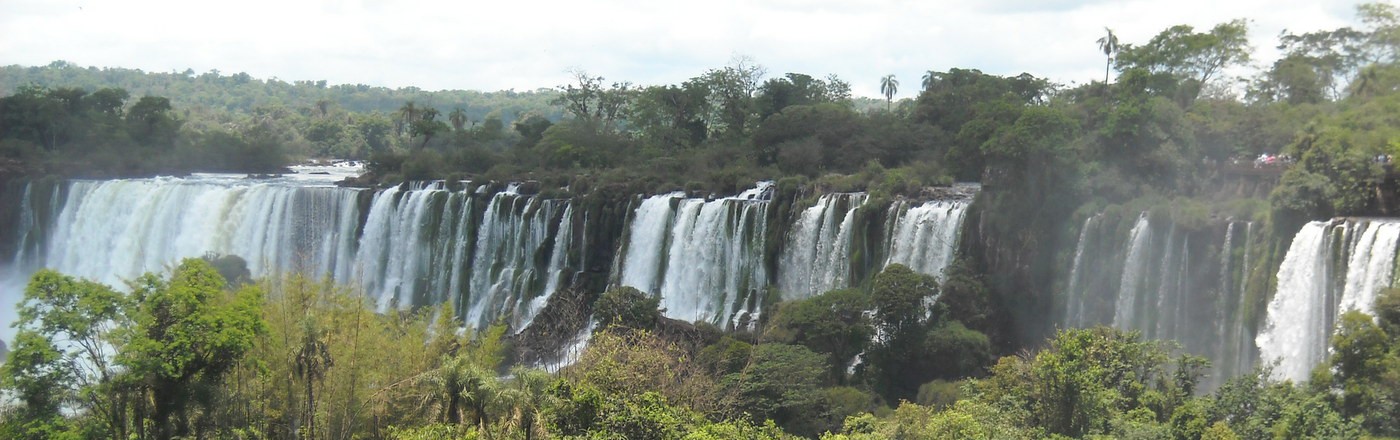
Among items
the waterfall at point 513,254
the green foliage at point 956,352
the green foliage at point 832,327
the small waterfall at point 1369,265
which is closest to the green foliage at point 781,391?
the green foliage at point 832,327

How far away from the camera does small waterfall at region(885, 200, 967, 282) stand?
29.5m

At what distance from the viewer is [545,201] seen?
38.2 metres

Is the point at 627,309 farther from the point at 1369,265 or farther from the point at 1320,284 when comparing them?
the point at 1369,265

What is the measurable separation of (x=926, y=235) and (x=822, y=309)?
4137 mm

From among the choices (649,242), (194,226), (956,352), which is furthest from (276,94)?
(956,352)

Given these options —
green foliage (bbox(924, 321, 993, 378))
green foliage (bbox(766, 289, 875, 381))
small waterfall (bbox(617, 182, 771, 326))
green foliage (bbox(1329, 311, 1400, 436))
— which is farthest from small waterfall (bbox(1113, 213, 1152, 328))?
small waterfall (bbox(617, 182, 771, 326))

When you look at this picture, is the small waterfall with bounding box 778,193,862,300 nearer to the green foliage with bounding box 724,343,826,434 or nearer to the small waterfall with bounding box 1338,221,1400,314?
the green foliage with bounding box 724,343,826,434

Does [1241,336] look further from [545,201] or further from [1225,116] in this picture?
[545,201]

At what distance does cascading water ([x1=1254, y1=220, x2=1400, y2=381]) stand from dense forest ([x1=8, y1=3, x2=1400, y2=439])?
3.24 ft

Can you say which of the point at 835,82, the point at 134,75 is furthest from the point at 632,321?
the point at 134,75

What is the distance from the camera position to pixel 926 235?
29.9 meters

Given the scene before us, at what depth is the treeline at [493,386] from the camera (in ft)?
49.4

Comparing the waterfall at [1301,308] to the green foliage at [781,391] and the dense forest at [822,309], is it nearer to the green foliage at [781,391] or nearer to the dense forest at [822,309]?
the dense forest at [822,309]

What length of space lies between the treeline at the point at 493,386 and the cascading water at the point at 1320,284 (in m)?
1.81
